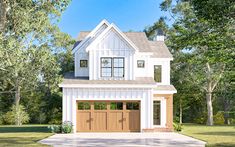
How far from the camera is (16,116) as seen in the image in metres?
41.5

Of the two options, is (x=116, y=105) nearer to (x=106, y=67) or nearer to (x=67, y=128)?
(x=106, y=67)

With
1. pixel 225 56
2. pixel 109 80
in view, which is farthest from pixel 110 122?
pixel 225 56

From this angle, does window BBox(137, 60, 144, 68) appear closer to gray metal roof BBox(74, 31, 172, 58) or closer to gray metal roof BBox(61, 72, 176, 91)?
gray metal roof BBox(74, 31, 172, 58)

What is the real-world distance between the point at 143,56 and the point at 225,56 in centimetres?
1668

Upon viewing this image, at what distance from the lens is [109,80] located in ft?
93.6

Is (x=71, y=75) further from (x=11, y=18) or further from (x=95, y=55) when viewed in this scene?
(x=11, y=18)

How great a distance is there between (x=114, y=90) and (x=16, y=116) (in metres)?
17.7

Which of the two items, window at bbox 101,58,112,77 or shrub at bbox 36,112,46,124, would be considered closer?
window at bbox 101,58,112,77

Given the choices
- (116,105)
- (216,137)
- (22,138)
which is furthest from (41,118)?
(216,137)

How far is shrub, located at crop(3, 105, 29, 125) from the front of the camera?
41.6 meters

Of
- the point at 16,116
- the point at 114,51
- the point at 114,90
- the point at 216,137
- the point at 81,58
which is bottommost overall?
the point at 16,116

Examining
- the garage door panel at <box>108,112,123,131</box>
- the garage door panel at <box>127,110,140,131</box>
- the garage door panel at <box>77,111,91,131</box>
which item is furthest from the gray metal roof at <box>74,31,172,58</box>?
the garage door panel at <box>77,111,91,131</box>

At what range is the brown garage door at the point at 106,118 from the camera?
1099 inches

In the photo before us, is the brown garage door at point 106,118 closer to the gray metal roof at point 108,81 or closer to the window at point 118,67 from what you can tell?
the gray metal roof at point 108,81
